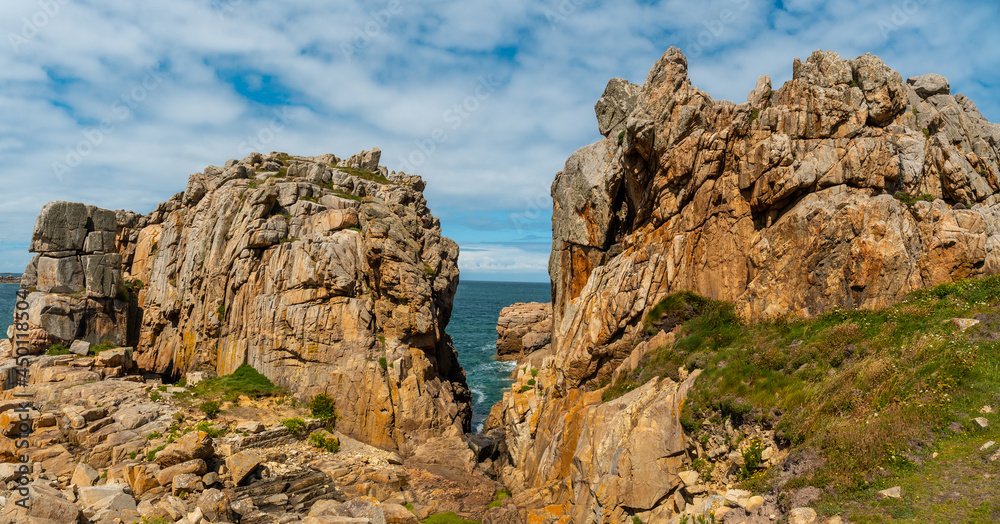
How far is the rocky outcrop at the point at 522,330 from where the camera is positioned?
79125 millimetres

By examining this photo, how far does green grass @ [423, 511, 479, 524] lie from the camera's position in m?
26.5

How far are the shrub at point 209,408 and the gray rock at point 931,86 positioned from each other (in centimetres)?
4643

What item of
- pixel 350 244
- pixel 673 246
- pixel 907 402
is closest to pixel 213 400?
pixel 350 244

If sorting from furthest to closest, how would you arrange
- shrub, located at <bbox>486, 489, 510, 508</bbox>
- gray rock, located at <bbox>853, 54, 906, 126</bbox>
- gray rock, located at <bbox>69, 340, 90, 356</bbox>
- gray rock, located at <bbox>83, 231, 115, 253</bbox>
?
1. gray rock, located at <bbox>83, 231, 115, 253</bbox>
2. gray rock, located at <bbox>69, 340, 90, 356</bbox>
3. shrub, located at <bbox>486, 489, 510, 508</bbox>
4. gray rock, located at <bbox>853, 54, 906, 126</bbox>

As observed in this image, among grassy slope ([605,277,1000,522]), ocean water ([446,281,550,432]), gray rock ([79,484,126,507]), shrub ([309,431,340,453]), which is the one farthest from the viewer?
ocean water ([446,281,550,432])

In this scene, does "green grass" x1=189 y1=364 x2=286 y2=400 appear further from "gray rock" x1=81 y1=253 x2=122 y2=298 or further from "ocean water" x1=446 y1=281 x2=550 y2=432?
"ocean water" x1=446 y1=281 x2=550 y2=432

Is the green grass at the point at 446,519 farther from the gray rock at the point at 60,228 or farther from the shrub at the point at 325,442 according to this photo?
the gray rock at the point at 60,228

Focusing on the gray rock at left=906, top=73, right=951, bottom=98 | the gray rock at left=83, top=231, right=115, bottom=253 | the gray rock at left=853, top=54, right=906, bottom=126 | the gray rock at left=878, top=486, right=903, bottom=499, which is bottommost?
the gray rock at left=878, top=486, right=903, bottom=499

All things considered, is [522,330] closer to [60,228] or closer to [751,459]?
[60,228]

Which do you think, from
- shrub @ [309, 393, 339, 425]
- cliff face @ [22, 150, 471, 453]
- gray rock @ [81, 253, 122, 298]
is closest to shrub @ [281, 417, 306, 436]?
shrub @ [309, 393, 339, 425]

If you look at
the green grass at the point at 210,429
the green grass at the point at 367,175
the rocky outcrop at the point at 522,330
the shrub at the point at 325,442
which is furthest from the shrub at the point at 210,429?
the rocky outcrop at the point at 522,330

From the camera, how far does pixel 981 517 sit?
1069 cm

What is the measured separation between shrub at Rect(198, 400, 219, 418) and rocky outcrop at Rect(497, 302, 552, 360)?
1971 inches

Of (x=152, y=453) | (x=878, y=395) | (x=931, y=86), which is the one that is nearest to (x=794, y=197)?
(x=878, y=395)
